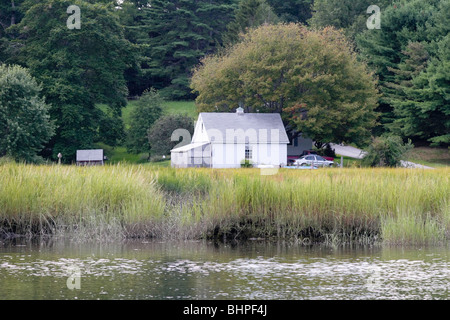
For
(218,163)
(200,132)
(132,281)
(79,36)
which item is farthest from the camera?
(79,36)

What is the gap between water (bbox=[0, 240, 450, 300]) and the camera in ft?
40.9

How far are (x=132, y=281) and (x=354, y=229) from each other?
7014 mm

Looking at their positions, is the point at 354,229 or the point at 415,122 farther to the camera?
the point at 415,122

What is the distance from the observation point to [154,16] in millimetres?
86375

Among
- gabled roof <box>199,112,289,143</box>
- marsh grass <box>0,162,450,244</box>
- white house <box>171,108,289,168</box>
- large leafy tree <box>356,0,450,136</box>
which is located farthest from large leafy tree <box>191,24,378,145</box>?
marsh grass <box>0,162,450,244</box>

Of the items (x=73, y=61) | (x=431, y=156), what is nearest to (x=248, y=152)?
(x=73, y=61)

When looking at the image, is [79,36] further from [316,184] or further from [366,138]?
[316,184]

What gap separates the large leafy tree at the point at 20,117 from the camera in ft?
158

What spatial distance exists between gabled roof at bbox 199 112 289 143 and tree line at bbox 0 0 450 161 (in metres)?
2.25

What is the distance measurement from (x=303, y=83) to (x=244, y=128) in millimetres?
6182

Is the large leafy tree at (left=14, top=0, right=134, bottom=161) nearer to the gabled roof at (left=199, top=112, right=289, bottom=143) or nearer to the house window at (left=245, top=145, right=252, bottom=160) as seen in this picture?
the gabled roof at (left=199, top=112, right=289, bottom=143)

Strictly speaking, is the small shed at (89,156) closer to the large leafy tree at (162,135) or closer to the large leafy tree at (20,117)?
the large leafy tree at (162,135)

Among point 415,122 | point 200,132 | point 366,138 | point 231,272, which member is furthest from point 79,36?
point 231,272

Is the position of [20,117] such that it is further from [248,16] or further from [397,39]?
[248,16]
